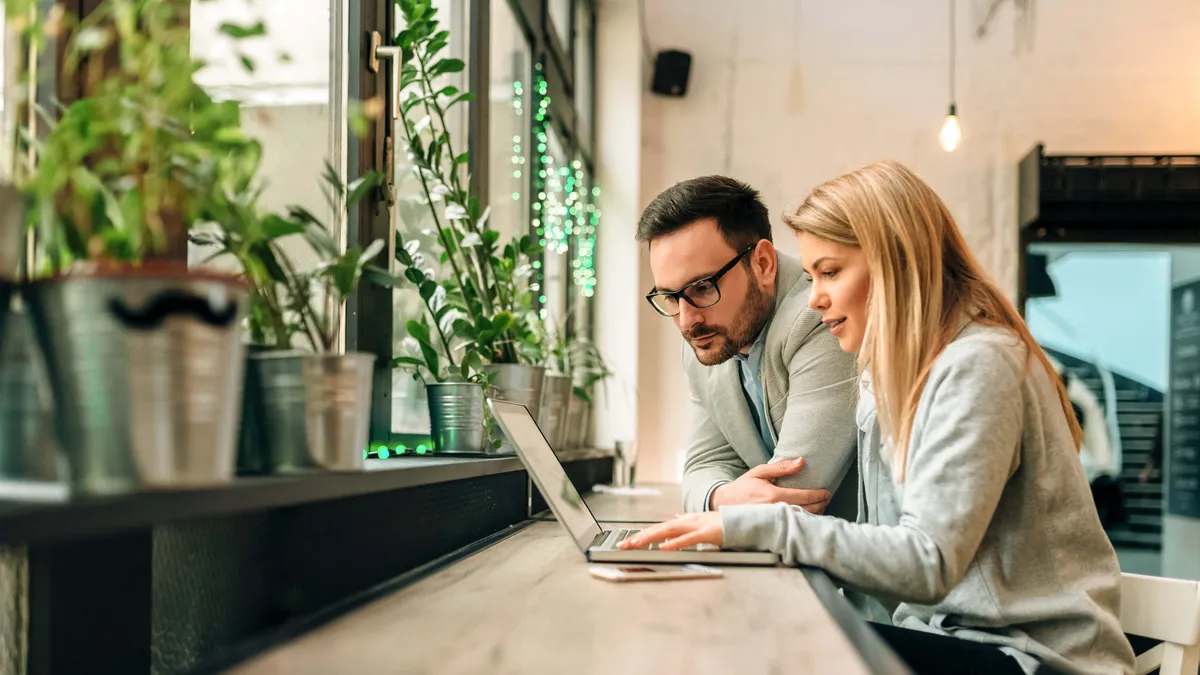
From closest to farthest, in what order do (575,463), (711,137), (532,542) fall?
(532,542)
(575,463)
(711,137)

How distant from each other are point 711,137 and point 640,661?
4.42m

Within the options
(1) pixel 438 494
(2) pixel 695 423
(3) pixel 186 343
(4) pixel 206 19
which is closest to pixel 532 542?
(1) pixel 438 494

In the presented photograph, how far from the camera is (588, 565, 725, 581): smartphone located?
1.29m

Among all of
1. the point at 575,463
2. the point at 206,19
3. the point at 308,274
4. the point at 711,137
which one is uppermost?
the point at 711,137

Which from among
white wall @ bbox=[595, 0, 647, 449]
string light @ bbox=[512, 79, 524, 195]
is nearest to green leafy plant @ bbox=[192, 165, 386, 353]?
string light @ bbox=[512, 79, 524, 195]

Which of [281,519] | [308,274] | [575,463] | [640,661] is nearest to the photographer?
[640,661]

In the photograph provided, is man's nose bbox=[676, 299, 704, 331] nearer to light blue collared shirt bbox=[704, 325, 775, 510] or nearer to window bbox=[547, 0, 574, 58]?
light blue collared shirt bbox=[704, 325, 775, 510]

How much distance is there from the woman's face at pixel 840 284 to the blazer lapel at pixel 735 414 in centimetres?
64

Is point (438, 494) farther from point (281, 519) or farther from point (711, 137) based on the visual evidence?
point (711, 137)

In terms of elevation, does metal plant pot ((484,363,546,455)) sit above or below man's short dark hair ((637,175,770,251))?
below

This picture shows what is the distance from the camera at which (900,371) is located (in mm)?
1372

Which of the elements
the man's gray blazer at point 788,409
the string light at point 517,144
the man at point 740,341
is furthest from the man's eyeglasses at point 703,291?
the string light at point 517,144

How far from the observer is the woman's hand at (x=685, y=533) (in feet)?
4.50

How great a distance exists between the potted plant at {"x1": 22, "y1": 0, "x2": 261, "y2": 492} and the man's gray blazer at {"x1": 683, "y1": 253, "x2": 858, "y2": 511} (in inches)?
49.2
